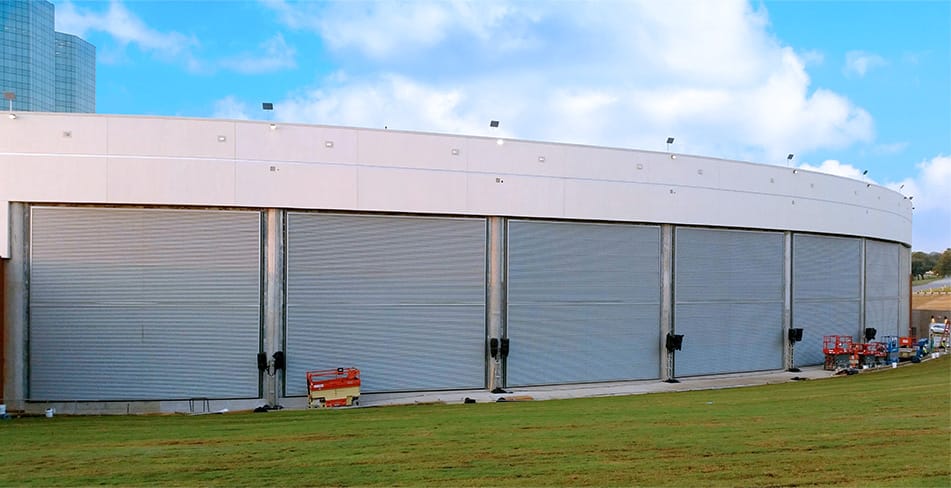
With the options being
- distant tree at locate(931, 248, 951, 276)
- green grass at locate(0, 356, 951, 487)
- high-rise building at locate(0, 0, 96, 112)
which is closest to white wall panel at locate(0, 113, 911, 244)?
green grass at locate(0, 356, 951, 487)

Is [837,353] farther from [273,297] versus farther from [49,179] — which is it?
[49,179]

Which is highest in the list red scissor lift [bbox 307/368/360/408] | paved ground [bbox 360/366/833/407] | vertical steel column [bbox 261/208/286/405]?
vertical steel column [bbox 261/208/286/405]

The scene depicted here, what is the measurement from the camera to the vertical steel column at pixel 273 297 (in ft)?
67.0

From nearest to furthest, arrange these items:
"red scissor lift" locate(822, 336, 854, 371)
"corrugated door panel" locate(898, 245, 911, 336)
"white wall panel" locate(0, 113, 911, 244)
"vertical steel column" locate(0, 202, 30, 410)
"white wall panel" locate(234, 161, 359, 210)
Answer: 1. "vertical steel column" locate(0, 202, 30, 410)
2. "white wall panel" locate(0, 113, 911, 244)
3. "white wall panel" locate(234, 161, 359, 210)
4. "red scissor lift" locate(822, 336, 854, 371)
5. "corrugated door panel" locate(898, 245, 911, 336)

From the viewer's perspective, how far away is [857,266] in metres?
32.0

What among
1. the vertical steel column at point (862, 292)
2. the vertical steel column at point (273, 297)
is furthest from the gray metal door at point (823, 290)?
the vertical steel column at point (273, 297)

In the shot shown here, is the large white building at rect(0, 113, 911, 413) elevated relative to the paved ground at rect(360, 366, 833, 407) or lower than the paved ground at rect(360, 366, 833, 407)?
elevated

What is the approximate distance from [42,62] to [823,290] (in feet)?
247

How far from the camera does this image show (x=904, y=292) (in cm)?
3784

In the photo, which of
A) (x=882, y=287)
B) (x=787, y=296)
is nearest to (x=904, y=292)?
(x=882, y=287)

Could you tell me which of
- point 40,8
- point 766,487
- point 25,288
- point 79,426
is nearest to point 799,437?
point 766,487

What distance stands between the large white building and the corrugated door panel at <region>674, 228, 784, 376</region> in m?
0.09

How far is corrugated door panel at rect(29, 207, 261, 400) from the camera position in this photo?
769 inches

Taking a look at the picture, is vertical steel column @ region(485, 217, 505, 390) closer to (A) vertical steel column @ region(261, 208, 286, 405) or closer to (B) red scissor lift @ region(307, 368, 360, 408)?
(B) red scissor lift @ region(307, 368, 360, 408)
